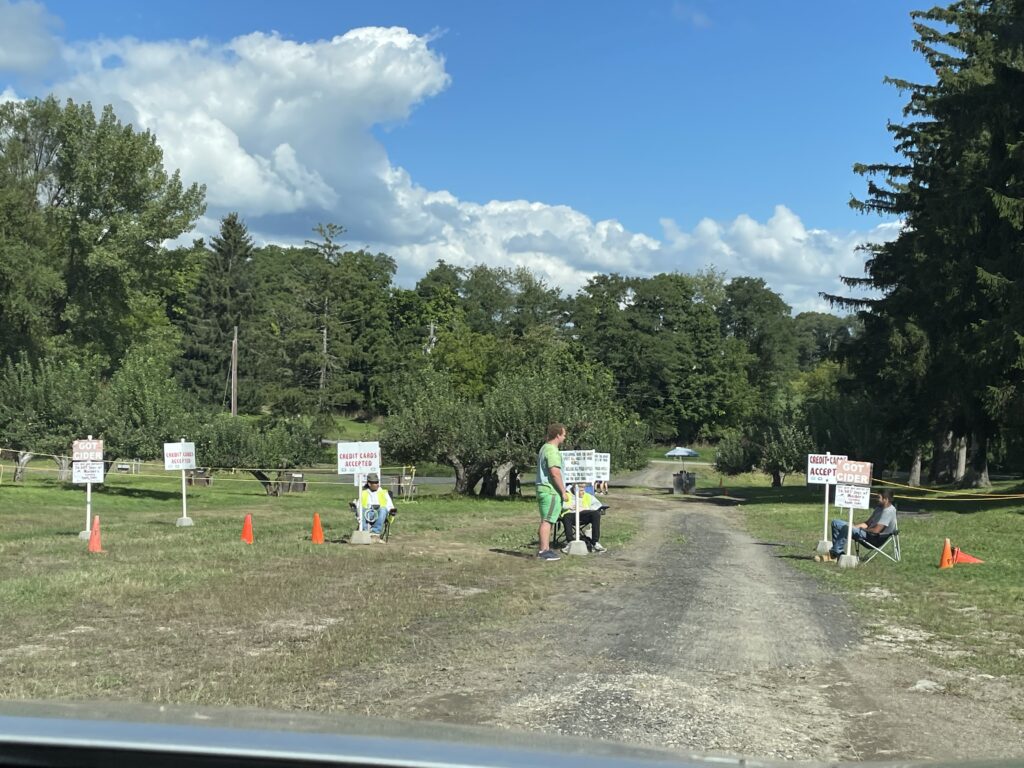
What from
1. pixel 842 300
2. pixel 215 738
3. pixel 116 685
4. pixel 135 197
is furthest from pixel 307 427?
pixel 215 738

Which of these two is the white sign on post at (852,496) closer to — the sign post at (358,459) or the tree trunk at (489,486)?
the sign post at (358,459)

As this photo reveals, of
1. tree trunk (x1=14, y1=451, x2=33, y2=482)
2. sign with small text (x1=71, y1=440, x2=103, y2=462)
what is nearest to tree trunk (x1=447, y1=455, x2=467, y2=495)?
tree trunk (x1=14, y1=451, x2=33, y2=482)

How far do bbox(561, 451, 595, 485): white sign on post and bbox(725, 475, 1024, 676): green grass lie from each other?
3.85 meters

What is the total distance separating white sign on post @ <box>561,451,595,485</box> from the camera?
16.8 m

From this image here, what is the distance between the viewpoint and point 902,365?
38.0 metres

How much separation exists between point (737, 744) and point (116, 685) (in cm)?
399

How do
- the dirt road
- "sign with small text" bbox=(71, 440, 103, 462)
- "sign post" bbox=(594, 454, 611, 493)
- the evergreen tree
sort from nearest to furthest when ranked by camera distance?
the dirt road → "sign post" bbox=(594, 454, 611, 493) → "sign with small text" bbox=(71, 440, 103, 462) → the evergreen tree

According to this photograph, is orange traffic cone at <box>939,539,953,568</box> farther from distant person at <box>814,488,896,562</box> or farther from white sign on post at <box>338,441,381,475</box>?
white sign on post at <box>338,441,381,475</box>

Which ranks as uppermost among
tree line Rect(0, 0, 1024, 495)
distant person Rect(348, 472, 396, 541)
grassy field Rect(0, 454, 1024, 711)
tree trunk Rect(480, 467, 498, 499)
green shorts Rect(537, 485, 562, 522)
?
tree line Rect(0, 0, 1024, 495)

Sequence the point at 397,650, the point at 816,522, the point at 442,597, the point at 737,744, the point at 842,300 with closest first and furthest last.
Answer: the point at 737,744
the point at 397,650
the point at 442,597
the point at 816,522
the point at 842,300

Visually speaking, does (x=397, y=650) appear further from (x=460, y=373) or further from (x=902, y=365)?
(x=460, y=373)

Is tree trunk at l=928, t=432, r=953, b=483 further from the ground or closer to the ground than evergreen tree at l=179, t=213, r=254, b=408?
closer to the ground

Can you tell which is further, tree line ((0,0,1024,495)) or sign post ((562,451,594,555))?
tree line ((0,0,1024,495))

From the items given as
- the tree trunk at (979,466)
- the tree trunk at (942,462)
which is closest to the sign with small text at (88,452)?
the tree trunk at (979,466)
